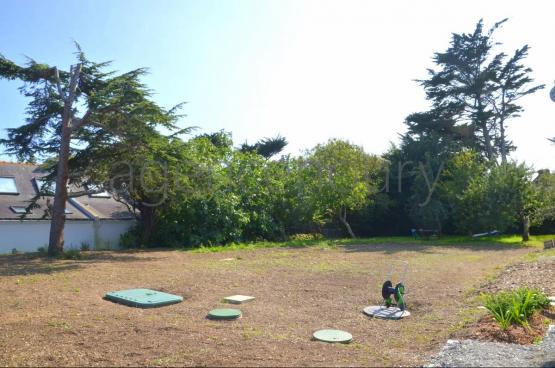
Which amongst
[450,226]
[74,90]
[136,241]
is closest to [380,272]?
[74,90]

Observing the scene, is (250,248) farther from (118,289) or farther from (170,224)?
(118,289)

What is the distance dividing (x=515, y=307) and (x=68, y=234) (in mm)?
19413

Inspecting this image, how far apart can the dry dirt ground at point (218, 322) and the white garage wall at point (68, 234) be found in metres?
7.33

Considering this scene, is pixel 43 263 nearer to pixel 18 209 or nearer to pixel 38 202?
pixel 18 209

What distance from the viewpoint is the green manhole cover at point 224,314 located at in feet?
21.1

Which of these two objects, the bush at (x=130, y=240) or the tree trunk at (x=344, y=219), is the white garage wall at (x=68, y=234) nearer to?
the bush at (x=130, y=240)

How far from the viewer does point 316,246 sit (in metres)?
20.6

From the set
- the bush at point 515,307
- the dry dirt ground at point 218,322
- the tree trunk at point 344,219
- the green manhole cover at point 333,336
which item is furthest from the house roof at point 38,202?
the bush at point 515,307

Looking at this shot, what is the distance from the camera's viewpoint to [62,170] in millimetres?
14219

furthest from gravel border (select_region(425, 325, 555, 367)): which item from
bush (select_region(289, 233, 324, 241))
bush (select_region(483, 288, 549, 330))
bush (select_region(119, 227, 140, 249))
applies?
bush (select_region(289, 233, 324, 241))

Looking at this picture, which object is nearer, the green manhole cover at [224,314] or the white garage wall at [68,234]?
the green manhole cover at [224,314]

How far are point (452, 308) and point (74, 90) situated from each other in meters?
12.1

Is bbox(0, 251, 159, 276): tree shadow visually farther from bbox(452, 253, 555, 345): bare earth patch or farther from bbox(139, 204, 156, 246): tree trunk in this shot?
bbox(452, 253, 555, 345): bare earth patch

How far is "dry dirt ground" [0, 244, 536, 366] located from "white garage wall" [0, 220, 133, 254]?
7.33 m
